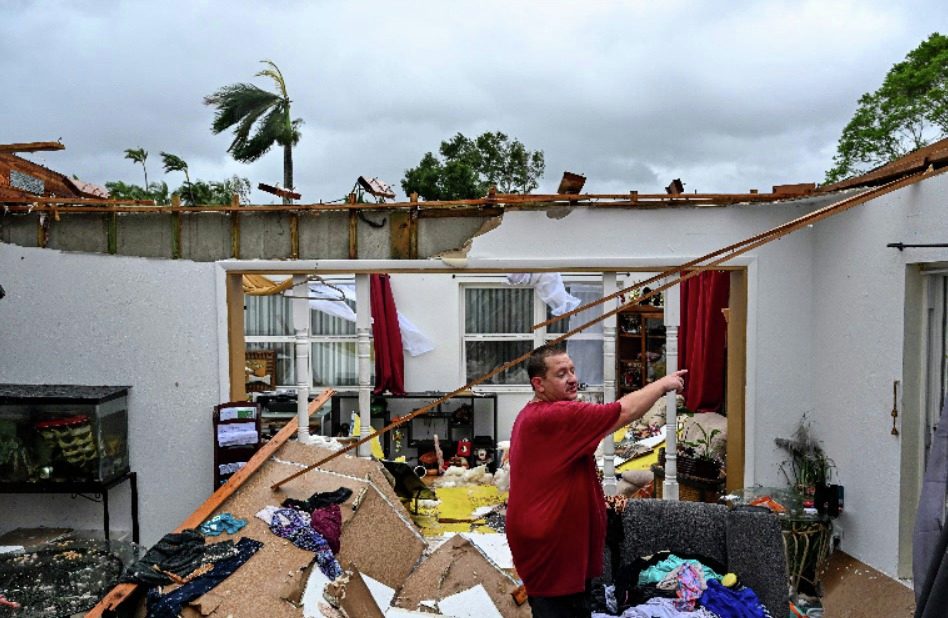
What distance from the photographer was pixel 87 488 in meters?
4.34

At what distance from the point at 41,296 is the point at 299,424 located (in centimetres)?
201

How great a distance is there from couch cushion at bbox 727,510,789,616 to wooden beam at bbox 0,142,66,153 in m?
4.66

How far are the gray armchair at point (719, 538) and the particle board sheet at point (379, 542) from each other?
1.23 metres

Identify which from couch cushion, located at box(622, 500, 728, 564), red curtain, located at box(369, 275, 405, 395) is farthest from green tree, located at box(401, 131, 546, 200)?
couch cushion, located at box(622, 500, 728, 564)

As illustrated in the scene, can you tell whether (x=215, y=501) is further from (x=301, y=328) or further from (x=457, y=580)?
(x=457, y=580)

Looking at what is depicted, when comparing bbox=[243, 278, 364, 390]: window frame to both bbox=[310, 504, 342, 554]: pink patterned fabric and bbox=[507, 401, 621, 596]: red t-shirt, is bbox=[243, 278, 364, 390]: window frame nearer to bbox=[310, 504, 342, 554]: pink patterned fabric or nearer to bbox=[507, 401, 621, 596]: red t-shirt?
bbox=[310, 504, 342, 554]: pink patterned fabric

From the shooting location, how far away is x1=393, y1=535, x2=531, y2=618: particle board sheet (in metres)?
3.68

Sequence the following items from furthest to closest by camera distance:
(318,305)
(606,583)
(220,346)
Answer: (318,305)
(220,346)
(606,583)

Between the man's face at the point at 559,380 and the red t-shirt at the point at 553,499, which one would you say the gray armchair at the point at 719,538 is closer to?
the red t-shirt at the point at 553,499

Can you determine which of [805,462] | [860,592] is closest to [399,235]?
[805,462]

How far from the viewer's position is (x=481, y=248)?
4391mm

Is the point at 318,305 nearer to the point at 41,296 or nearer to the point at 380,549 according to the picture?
the point at 41,296

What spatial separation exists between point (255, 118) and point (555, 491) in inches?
564

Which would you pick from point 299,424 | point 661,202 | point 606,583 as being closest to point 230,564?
point 299,424
